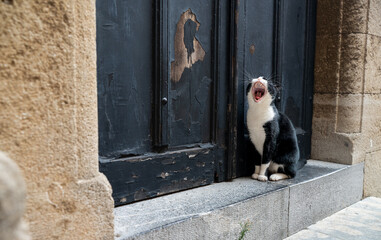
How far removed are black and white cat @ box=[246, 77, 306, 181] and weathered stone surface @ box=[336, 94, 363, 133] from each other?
0.97 meters

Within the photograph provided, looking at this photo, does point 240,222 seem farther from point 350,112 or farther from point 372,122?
point 372,122

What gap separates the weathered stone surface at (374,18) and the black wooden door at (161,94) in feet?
5.54

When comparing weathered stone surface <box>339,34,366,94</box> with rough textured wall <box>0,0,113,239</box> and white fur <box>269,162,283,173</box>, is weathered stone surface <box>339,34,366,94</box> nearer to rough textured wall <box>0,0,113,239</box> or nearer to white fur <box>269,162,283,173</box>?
white fur <box>269,162,283,173</box>

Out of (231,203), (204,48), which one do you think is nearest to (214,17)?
(204,48)

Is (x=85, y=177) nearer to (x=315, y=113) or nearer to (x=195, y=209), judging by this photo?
(x=195, y=209)

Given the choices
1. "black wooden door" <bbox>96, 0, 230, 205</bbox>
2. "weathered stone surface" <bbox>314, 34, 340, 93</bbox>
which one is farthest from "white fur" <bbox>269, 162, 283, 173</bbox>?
"weathered stone surface" <bbox>314, 34, 340, 93</bbox>

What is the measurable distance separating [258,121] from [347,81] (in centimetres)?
133

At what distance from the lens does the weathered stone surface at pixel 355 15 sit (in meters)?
3.19

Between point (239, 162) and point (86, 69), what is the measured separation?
1.70 metres

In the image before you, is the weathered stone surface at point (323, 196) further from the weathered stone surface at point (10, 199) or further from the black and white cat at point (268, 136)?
the weathered stone surface at point (10, 199)

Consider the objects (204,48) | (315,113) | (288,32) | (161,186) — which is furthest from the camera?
(315,113)

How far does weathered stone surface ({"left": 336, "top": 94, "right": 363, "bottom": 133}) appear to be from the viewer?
10.8ft

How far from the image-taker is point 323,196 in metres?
2.85

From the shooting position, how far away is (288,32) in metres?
3.13
